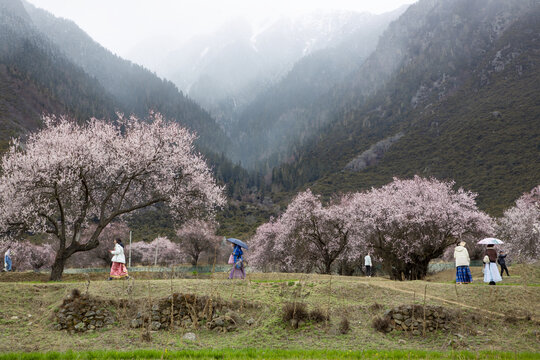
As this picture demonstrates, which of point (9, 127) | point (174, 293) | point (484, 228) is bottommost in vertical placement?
point (174, 293)

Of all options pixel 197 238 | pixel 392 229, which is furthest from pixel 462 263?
pixel 197 238

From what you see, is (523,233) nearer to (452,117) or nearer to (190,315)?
(190,315)

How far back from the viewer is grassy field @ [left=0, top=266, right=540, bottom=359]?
9562mm

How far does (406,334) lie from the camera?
1088 centimetres

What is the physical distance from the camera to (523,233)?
42.3 meters

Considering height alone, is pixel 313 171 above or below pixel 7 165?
above

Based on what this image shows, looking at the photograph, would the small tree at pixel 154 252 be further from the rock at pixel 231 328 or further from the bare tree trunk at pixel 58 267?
the rock at pixel 231 328

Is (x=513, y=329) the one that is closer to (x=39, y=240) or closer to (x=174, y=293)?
(x=174, y=293)

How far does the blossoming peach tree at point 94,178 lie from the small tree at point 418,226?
43.0 feet

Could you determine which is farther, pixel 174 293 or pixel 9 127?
pixel 9 127

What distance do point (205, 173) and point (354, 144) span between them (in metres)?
136

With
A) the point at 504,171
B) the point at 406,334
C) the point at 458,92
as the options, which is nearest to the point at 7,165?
the point at 406,334

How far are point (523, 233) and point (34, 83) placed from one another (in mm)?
156199

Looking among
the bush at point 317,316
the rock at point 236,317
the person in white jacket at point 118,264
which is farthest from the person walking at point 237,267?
the person in white jacket at point 118,264
